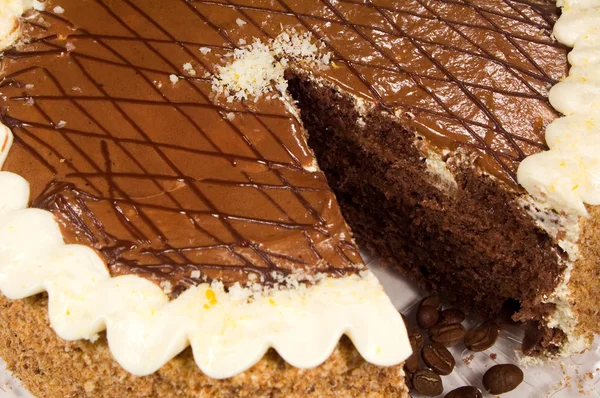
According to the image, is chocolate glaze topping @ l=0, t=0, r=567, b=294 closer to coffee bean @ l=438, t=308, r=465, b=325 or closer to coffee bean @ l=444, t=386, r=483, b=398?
coffee bean @ l=438, t=308, r=465, b=325

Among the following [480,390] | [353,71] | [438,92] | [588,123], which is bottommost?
[480,390]

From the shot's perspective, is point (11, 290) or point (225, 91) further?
point (225, 91)

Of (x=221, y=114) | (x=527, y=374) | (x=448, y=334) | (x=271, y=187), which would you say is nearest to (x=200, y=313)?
(x=271, y=187)

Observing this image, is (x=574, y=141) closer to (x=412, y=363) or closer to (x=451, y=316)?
(x=451, y=316)

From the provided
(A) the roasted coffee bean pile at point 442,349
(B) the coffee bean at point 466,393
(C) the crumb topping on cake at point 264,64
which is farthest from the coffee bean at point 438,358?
(C) the crumb topping on cake at point 264,64

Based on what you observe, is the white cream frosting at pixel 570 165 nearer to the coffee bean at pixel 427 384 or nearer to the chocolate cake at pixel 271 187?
the chocolate cake at pixel 271 187

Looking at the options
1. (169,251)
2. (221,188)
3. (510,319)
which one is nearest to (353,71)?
(221,188)

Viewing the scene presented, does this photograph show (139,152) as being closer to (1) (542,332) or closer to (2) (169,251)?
(2) (169,251)
